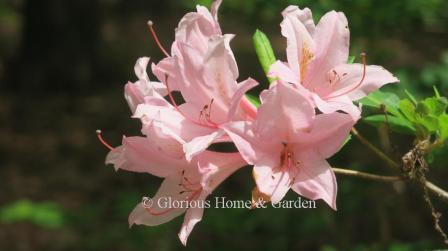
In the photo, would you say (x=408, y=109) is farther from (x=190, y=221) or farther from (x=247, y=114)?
(x=190, y=221)

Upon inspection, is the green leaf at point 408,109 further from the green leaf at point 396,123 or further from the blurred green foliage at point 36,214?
the blurred green foliage at point 36,214

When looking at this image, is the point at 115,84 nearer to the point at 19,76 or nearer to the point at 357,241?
the point at 19,76

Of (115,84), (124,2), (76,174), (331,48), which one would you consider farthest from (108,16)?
(331,48)

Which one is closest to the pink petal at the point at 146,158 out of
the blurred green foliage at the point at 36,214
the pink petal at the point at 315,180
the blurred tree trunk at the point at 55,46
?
the pink petal at the point at 315,180

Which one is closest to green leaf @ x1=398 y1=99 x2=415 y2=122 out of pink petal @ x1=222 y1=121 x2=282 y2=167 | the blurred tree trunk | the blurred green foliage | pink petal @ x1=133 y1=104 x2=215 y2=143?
pink petal @ x1=222 y1=121 x2=282 y2=167

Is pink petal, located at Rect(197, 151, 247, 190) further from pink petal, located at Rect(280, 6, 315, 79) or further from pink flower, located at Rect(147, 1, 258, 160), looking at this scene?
pink petal, located at Rect(280, 6, 315, 79)

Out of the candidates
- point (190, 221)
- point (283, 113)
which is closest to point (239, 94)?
point (283, 113)

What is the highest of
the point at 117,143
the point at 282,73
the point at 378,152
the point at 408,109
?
the point at 282,73
